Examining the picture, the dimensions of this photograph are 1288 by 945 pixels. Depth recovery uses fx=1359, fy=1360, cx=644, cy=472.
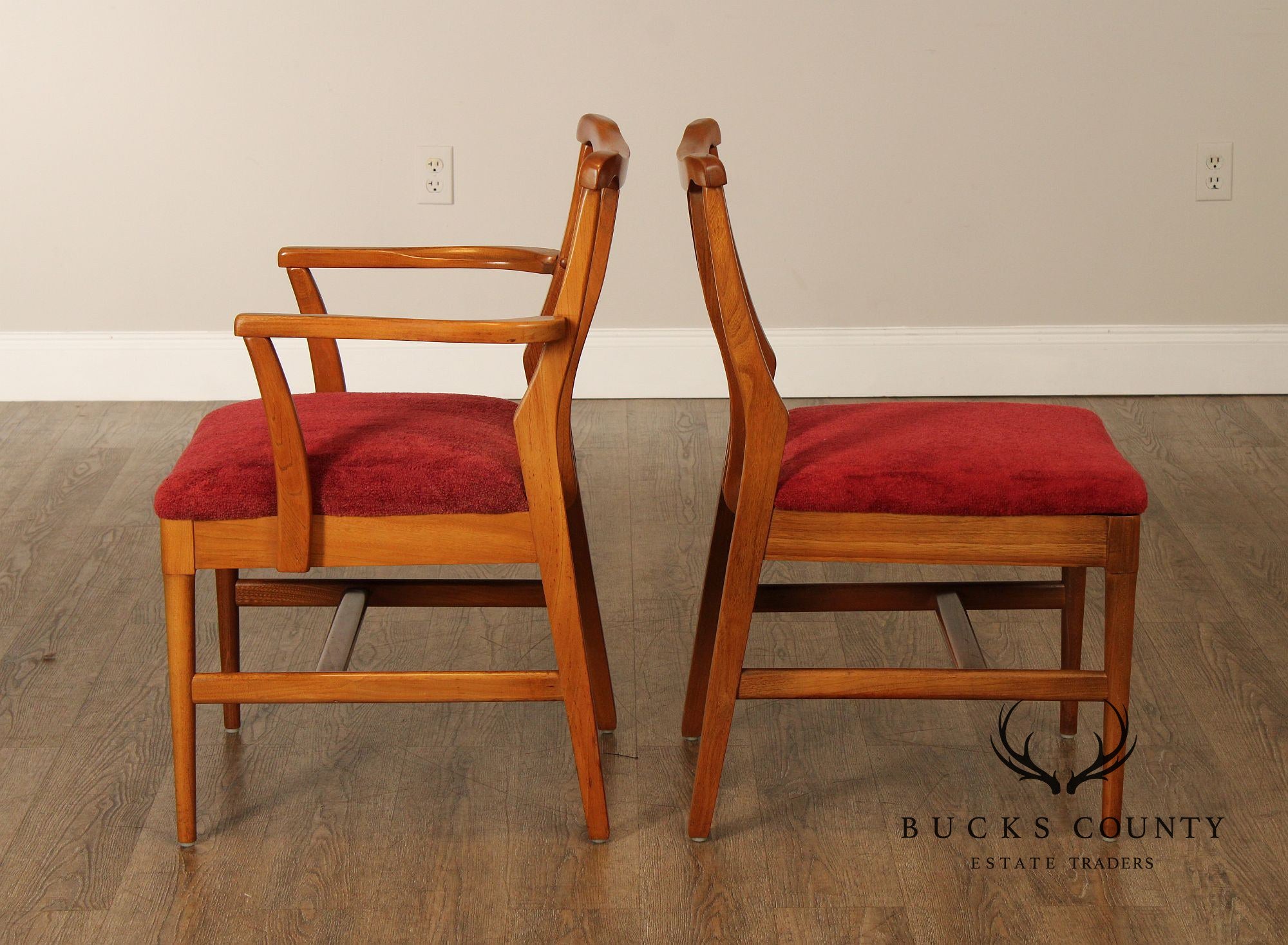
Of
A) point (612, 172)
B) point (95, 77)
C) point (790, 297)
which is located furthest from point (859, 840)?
point (95, 77)

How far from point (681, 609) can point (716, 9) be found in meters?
1.53

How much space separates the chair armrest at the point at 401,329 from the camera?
4.25ft

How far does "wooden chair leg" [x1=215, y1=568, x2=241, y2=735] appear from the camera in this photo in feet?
5.41

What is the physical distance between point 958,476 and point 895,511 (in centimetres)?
7

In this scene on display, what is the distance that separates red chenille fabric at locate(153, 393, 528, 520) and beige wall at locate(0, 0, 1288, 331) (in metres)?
1.74

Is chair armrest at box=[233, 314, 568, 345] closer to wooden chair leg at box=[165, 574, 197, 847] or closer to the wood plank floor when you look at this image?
wooden chair leg at box=[165, 574, 197, 847]

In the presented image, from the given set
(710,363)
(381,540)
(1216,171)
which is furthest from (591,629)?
(1216,171)

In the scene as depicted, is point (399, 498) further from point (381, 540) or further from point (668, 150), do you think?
point (668, 150)

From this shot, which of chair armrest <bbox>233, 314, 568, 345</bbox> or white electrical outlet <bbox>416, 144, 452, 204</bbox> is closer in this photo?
chair armrest <bbox>233, 314, 568, 345</bbox>

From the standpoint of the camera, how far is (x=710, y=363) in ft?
10.5

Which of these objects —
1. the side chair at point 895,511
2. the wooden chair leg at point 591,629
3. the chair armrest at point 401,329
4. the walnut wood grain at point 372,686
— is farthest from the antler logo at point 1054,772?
the chair armrest at point 401,329

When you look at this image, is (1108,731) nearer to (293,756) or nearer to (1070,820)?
(1070,820)

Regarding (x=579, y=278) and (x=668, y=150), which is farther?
(x=668, y=150)

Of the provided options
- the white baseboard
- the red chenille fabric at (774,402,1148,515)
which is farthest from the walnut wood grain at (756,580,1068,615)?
the white baseboard
